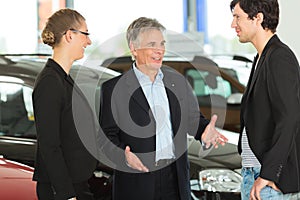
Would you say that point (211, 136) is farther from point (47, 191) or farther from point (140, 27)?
point (47, 191)

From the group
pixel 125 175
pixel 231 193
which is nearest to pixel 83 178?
pixel 125 175

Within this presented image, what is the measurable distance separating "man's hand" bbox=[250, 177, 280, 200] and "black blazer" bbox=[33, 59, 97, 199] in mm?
760

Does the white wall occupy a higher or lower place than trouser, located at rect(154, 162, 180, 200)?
higher

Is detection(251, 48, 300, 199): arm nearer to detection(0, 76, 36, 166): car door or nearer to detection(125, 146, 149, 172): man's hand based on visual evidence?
detection(125, 146, 149, 172): man's hand

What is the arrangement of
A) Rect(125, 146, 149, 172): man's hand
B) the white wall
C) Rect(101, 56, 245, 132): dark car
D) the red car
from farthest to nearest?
the white wall → Rect(101, 56, 245, 132): dark car → the red car → Rect(125, 146, 149, 172): man's hand

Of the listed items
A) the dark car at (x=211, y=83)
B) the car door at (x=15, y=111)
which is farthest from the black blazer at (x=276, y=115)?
the dark car at (x=211, y=83)

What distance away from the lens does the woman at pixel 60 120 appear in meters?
2.96

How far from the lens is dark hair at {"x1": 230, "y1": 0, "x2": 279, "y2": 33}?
2975 mm

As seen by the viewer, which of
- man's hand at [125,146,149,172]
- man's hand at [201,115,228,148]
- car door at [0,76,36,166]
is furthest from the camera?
car door at [0,76,36,166]

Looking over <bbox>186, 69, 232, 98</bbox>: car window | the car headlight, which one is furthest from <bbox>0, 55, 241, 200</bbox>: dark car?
<bbox>186, 69, 232, 98</bbox>: car window

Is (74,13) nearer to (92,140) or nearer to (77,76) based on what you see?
(92,140)

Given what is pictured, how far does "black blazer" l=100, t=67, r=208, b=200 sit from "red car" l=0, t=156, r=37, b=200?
547 mm

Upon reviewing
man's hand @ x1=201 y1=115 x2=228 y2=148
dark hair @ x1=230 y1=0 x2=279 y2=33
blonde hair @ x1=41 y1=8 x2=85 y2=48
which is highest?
dark hair @ x1=230 y1=0 x2=279 y2=33

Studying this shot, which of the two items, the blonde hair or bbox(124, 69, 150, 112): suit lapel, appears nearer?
the blonde hair
